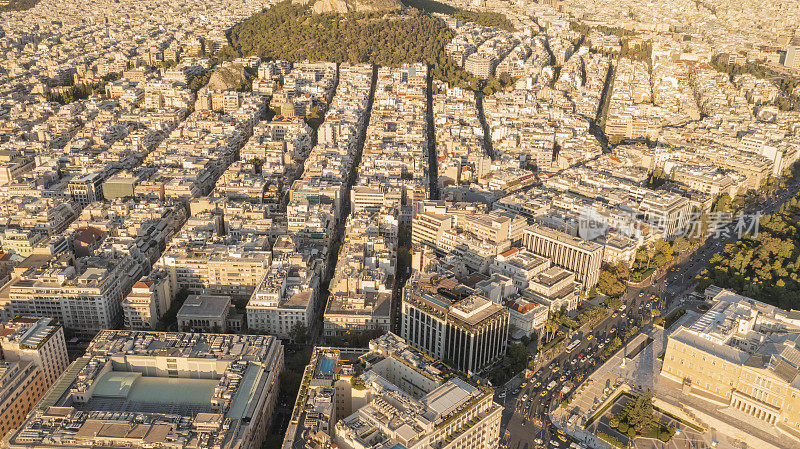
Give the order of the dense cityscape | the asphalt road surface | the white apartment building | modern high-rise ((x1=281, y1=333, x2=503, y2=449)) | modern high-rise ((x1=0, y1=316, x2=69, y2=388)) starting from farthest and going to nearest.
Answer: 1. the white apartment building
2. the asphalt road surface
3. modern high-rise ((x1=0, y1=316, x2=69, y2=388))
4. the dense cityscape
5. modern high-rise ((x1=281, y1=333, x2=503, y2=449))

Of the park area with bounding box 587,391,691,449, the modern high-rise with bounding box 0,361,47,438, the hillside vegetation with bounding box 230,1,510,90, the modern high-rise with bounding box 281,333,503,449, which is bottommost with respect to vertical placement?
the park area with bounding box 587,391,691,449

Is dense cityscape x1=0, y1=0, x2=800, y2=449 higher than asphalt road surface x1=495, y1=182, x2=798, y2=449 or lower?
higher

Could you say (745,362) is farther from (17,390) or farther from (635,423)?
(17,390)

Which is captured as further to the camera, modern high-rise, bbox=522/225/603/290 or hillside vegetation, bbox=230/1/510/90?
hillside vegetation, bbox=230/1/510/90

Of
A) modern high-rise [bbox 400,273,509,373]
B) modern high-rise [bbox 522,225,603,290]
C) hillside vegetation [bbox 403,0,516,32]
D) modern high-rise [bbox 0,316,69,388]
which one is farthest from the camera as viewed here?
hillside vegetation [bbox 403,0,516,32]

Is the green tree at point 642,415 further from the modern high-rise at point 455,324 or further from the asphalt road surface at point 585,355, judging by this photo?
the modern high-rise at point 455,324

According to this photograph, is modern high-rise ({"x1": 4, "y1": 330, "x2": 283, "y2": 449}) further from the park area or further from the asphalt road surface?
the park area

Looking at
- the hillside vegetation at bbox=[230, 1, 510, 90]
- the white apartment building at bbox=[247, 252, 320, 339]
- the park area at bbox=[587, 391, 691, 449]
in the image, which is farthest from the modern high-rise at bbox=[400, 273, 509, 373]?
the hillside vegetation at bbox=[230, 1, 510, 90]
